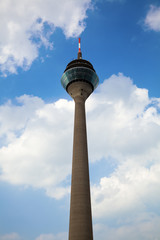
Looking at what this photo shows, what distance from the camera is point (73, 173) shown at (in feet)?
144

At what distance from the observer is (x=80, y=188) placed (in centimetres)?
4156

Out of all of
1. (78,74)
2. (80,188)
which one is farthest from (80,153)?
(78,74)

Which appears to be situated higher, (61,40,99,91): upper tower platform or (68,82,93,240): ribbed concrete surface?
(61,40,99,91): upper tower platform

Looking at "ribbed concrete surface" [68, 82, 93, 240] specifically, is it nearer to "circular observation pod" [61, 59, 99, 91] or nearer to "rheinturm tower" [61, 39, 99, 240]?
"rheinturm tower" [61, 39, 99, 240]

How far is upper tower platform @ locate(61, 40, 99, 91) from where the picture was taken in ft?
190

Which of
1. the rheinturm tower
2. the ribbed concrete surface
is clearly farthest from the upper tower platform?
the ribbed concrete surface

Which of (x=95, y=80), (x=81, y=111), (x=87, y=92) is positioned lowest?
(x=81, y=111)

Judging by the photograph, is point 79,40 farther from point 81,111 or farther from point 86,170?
point 86,170

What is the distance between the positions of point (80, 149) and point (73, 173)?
536cm

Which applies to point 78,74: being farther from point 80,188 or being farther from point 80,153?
point 80,188

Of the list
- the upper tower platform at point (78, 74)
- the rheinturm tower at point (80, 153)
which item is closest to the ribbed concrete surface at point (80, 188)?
the rheinturm tower at point (80, 153)

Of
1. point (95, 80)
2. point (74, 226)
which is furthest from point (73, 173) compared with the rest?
point (95, 80)

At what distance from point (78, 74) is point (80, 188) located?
3050 cm

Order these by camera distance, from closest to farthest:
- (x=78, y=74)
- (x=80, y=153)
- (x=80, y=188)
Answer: (x=80, y=188)
(x=80, y=153)
(x=78, y=74)
